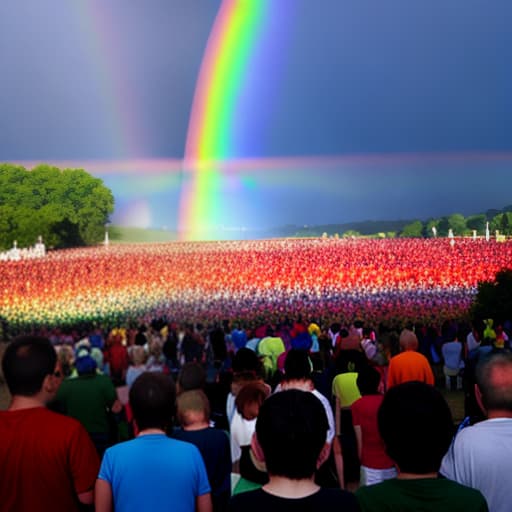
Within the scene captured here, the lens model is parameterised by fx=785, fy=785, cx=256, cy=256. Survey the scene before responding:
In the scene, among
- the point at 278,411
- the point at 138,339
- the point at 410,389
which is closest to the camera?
the point at 278,411

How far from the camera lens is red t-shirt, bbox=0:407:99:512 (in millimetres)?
3375

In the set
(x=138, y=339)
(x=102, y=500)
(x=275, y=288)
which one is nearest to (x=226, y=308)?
(x=275, y=288)

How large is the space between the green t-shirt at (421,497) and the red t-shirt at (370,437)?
252cm

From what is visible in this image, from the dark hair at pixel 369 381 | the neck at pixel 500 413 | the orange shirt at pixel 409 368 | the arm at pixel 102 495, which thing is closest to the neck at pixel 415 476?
the neck at pixel 500 413

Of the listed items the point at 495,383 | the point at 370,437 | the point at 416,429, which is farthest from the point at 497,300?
the point at 416,429

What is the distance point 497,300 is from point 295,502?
61.7 ft

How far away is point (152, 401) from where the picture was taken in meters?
3.55

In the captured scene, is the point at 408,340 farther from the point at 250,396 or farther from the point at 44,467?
the point at 44,467

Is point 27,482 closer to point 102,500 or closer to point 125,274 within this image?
point 102,500

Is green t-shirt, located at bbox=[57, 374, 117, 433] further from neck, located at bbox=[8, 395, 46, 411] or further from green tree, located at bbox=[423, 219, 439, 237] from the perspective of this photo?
green tree, located at bbox=[423, 219, 439, 237]

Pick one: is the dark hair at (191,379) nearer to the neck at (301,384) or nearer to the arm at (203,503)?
the neck at (301,384)

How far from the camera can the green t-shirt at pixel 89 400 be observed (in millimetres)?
6266

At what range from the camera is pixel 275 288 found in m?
23.1

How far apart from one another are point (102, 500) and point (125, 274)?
19.7 meters
